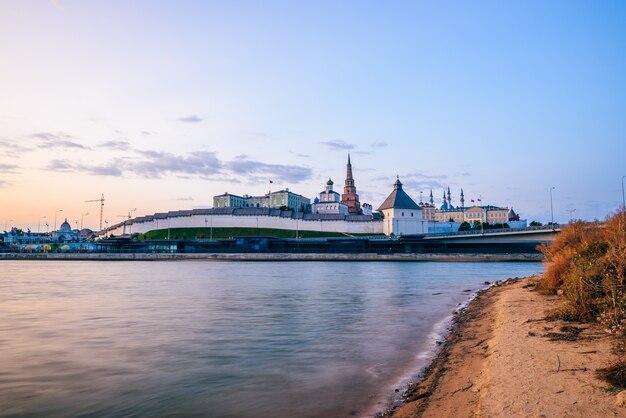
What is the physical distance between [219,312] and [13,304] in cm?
1104

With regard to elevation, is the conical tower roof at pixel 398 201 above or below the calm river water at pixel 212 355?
above

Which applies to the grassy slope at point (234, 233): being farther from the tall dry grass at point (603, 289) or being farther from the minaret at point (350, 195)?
the tall dry grass at point (603, 289)

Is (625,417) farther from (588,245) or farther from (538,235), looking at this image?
(538,235)

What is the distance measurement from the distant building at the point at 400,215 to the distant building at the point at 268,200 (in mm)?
41687

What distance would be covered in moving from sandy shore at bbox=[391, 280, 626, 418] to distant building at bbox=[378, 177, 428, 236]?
93.8 metres

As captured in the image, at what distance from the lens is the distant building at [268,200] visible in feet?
479

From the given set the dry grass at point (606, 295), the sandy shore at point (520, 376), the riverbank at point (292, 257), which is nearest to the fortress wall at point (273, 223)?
the riverbank at point (292, 257)

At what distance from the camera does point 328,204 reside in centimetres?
14488

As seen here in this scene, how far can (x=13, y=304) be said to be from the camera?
22234 millimetres

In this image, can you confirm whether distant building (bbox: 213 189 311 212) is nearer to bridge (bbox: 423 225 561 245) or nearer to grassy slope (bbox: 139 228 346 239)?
grassy slope (bbox: 139 228 346 239)

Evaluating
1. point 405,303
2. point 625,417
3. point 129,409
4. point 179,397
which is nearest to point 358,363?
point 179,397

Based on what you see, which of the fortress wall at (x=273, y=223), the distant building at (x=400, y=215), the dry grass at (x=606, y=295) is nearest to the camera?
the dry grass at (x=606, y=295)

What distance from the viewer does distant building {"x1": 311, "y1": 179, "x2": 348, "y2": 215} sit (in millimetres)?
144000

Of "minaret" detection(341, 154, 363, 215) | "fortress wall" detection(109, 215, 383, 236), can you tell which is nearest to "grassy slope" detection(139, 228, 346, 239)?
"fortress wall" detection(109, 215, 383, 236)
